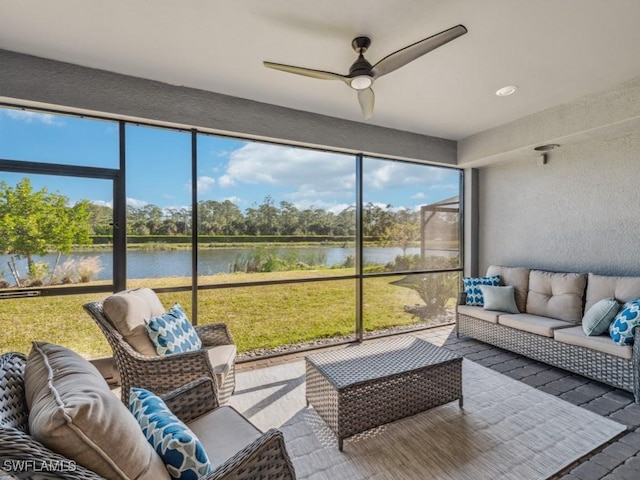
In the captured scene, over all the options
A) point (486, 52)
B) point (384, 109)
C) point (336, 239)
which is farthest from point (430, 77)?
point (336, 239)

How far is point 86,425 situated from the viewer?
A: 81 centimetres

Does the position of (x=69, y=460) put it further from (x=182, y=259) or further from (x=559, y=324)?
(x=559, y=324)

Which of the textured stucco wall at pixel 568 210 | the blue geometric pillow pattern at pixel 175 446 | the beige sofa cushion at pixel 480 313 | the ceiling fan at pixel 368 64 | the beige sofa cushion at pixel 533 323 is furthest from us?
the beige sofa cushion at pixel 480 313

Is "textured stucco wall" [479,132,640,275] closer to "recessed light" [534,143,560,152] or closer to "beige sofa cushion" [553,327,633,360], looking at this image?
"recessed light" [534,143,560,152]

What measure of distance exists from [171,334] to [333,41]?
2422mm

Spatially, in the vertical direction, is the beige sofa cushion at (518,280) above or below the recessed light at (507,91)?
below

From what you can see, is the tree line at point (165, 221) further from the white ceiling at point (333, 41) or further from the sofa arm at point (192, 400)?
the sofa arm at point (192, 400)

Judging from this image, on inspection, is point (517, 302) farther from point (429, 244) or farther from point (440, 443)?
point (440, 443)

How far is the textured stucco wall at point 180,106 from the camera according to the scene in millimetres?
2467

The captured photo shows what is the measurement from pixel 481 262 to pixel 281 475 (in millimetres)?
4592

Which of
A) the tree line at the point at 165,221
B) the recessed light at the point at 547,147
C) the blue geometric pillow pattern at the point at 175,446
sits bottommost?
the blue geometric pillow pattern at the point at 175,446

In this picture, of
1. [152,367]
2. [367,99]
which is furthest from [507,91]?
[152,367]

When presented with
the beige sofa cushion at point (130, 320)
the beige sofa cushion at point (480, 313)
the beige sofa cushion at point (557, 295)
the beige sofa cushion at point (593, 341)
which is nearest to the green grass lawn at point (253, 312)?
the beige sofa cushion at point (480, 313)

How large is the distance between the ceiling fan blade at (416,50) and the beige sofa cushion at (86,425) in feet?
7.45
